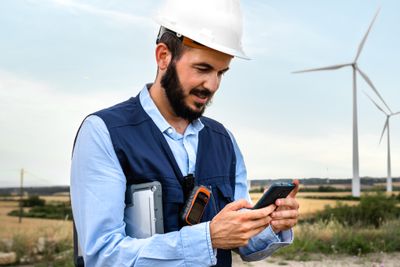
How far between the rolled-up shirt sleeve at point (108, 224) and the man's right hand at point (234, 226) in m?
0.04

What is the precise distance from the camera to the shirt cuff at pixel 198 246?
7.73ft

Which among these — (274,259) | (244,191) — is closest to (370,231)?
(274,259)

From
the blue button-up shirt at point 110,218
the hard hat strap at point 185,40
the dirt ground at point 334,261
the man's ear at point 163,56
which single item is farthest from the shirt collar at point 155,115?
the dirt ground at point 334,261

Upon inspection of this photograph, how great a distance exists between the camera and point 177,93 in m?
2.70

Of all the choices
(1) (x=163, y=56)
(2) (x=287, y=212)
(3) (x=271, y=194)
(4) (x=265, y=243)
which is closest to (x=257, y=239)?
(4) (x=265, y=243)

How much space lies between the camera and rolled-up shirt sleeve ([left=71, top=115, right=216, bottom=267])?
2375mm

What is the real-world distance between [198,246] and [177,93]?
70 centimetres

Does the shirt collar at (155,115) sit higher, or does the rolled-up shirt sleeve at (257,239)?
the shirt collar at (155,115)

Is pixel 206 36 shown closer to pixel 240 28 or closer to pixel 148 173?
pixel 240 28

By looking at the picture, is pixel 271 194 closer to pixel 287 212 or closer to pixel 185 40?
pixel 287 212

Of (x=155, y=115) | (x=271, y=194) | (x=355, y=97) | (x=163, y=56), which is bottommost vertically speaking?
(x=271, y=194)

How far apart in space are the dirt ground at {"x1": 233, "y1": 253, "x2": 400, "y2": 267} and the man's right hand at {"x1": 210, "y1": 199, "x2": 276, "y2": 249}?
8860 millimetres

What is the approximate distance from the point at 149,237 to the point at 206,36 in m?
0.88

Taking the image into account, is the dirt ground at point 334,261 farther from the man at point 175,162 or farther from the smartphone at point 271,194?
the smartphone at point 271,194
